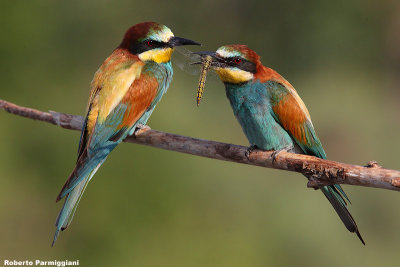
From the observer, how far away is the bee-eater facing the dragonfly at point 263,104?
7.70 feet

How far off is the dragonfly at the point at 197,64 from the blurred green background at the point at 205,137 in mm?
98

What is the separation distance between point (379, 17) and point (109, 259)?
3484mm

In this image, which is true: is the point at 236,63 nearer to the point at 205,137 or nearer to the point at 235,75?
the point at 235,75

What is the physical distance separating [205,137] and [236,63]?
1.69m

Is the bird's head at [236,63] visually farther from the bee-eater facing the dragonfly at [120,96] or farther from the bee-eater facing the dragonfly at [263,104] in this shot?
the bee-eater facing the dragonfly at [120,96]

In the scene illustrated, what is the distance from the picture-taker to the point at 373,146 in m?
4.55

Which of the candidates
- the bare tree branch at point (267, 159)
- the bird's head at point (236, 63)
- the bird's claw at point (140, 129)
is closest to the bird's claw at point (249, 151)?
the bare tree branch at point (267, 159)

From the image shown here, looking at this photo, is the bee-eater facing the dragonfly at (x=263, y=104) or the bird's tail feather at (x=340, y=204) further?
the bee-eater facing the dragonfly at (x=263, y=104)

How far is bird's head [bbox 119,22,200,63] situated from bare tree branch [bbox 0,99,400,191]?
365 millimetres

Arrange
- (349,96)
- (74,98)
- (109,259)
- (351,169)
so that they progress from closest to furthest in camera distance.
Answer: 1. (351,169)
2. (109,259)
3. (74,98)
4. (349,96)

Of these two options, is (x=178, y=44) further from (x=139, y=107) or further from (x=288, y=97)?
(x=288, y=97)

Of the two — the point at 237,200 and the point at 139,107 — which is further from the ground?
the point at 139,107

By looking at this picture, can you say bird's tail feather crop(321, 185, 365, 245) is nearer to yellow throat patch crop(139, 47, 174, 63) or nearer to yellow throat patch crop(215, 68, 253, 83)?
yellow throat patch crop(215, 68, 253, 83)

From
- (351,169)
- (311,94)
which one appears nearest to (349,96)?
(311,94)
